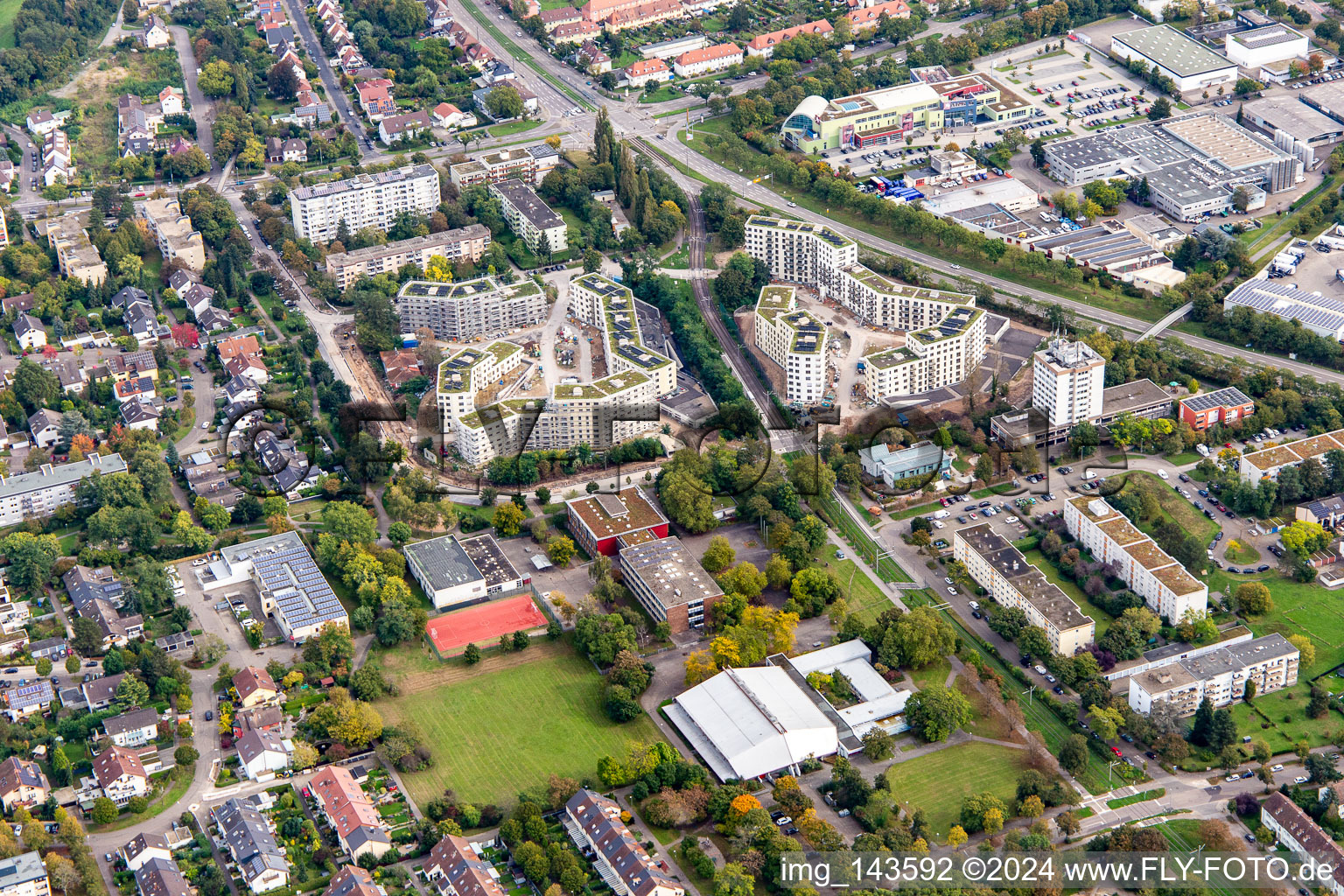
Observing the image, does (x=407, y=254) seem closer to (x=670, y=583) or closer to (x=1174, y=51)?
(x=670, y=583)

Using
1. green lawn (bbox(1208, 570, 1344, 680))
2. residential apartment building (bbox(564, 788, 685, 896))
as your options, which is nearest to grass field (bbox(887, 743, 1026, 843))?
residential apartment building (bbox(564, 788, 685, 896))

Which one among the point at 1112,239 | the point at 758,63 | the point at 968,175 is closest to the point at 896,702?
the point at 1112,239

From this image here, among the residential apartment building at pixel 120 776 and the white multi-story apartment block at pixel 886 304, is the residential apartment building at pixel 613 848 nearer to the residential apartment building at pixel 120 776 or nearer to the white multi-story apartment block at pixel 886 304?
the residential apartment building at pixel 120 776

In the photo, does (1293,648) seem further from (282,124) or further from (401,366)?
(282,124)

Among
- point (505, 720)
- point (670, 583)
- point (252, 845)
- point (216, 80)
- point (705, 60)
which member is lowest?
point (505, 720)


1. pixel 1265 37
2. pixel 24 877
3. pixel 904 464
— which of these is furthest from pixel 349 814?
pixel 1265 37

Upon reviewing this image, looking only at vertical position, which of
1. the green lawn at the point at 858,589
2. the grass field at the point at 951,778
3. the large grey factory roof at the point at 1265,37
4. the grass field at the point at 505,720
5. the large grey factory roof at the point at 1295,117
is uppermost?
the large grey factory roof at the point at 1265,37

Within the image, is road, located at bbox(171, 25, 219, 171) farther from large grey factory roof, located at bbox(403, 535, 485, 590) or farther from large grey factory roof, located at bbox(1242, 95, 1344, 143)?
large grey factory roof, located at bbox(1242, 95, 1344, 143)

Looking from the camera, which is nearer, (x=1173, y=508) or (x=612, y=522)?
(x=612, y=522)

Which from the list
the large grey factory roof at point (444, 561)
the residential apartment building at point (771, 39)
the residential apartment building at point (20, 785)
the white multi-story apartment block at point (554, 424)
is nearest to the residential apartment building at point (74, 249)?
the white multi-story apartment block at point (554, 424)
